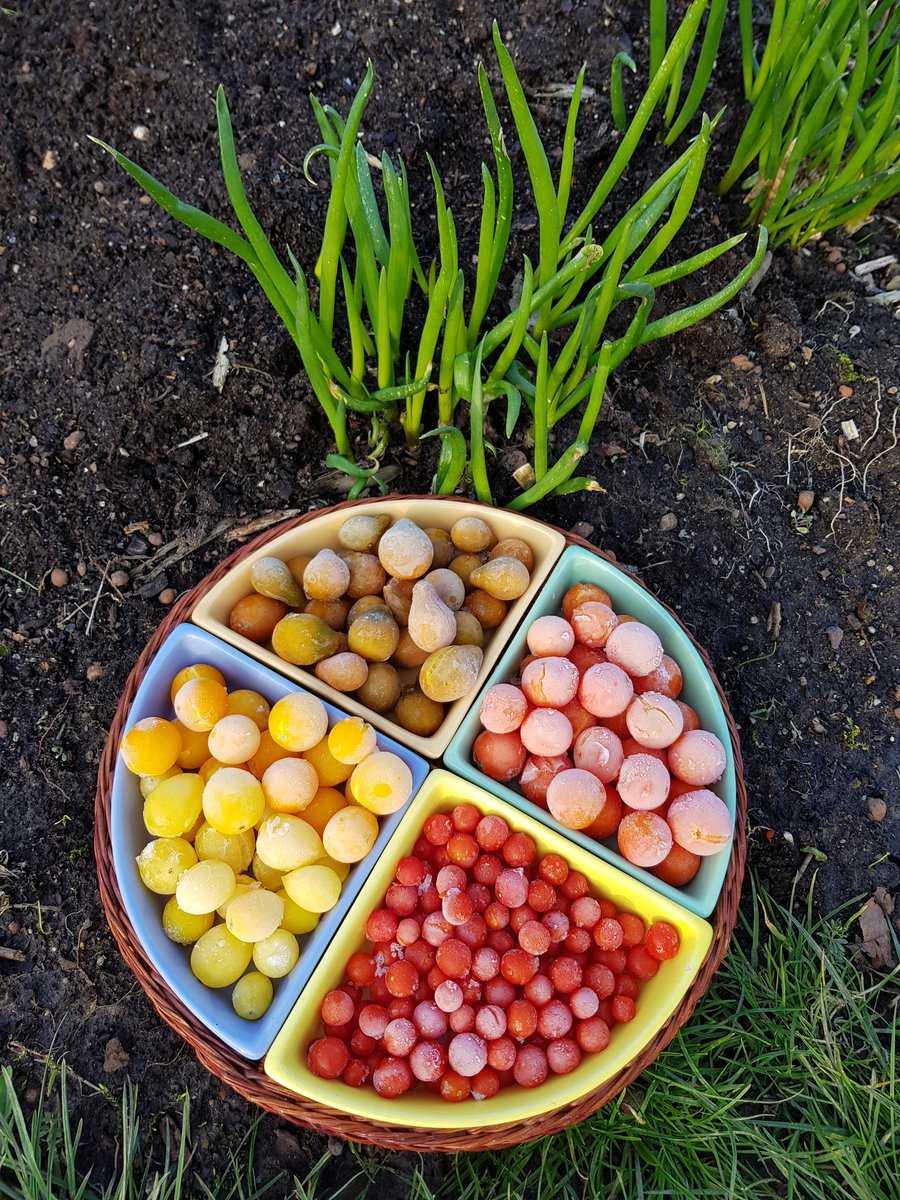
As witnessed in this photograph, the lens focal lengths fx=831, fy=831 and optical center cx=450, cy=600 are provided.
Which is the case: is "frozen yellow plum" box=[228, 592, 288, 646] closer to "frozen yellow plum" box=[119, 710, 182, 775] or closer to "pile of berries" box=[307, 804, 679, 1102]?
"frozen yellow plum" box=[119, 710, 182, 775]

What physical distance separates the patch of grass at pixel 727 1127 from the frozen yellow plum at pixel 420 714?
0.60 m

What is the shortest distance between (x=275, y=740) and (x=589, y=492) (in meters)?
0.71

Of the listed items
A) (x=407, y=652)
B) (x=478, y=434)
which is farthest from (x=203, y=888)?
(x=478, y=434)

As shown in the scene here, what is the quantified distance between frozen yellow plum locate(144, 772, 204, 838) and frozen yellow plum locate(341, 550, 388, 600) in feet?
A: 1.13

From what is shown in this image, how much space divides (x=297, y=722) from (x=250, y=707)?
0.10m

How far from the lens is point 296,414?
144 centimetres

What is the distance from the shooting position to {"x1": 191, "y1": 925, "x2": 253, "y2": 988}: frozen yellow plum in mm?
1015

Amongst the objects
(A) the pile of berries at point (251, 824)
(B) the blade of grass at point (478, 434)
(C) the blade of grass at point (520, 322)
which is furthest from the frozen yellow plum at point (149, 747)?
(C) the blade of grass at point (520, 322)

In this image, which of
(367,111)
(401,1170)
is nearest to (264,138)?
(367,111)

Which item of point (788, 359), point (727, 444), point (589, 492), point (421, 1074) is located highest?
point (788, 359)

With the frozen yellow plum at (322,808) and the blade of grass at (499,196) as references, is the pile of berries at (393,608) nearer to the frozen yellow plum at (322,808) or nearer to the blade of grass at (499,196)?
the frozen yellow plum at (322,808)

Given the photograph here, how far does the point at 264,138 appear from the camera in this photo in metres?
1.52

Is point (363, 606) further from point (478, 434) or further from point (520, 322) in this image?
point (520, 322)

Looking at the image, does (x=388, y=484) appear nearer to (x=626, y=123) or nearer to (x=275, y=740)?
(x=275, y=740)
